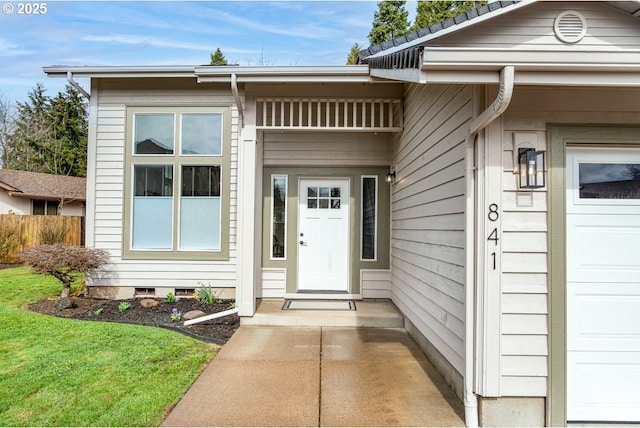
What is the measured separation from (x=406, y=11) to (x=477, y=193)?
1797cm

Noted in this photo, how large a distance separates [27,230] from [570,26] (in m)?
13.8

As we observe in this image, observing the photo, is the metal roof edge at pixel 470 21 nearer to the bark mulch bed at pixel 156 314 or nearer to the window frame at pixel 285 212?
the window frame at pixel 285 212

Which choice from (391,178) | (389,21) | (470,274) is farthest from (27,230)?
(389,21)

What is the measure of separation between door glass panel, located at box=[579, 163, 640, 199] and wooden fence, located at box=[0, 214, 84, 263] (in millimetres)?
13101

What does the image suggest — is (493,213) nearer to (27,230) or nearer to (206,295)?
(206,295)

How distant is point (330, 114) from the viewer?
4.76 meters

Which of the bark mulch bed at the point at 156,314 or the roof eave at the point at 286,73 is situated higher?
the roof eave at the point at 286,73

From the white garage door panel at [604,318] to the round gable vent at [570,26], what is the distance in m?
1.71

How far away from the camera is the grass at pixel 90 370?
246 cm

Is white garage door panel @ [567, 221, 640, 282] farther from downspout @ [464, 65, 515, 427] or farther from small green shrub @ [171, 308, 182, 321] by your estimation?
small green shrub @ [171, 308, 182, 321]

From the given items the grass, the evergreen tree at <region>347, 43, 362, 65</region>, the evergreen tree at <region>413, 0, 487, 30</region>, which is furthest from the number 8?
the evergreen tree at <region>413, 0, 487, 30</region>

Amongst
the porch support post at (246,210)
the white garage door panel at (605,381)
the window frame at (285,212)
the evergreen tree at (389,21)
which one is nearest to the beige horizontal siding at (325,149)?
the window frame at (285,212)

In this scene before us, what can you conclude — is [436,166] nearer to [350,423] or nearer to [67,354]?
[350,423]

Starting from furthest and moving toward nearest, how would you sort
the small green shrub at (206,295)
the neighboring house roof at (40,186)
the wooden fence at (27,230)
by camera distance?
1. the neighboring house roof at (40,186)
2. the wooden fence at (27,230)
3. the small green shrub at (206,295)
